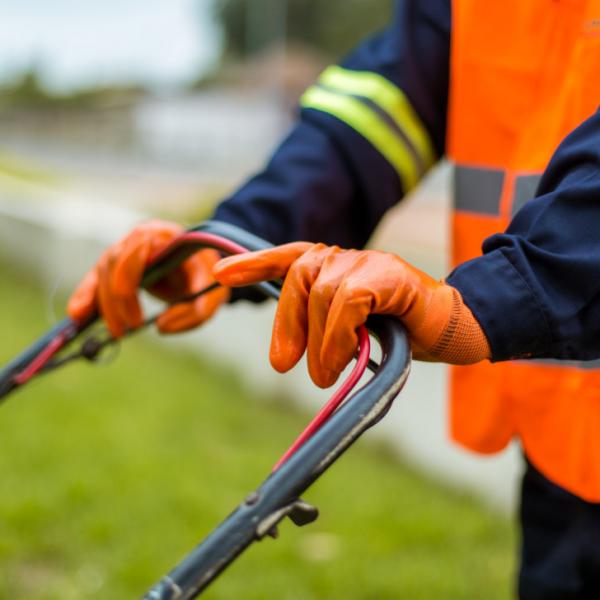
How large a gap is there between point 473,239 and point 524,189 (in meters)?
0.20

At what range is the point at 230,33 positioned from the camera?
44.1m

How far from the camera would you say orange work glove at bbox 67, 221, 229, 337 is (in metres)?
1.54

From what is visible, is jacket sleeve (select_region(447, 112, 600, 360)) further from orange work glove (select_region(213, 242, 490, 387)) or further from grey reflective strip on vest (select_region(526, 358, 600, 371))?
grey reflective strip on vest (select_region(526, 358, 600, 371))

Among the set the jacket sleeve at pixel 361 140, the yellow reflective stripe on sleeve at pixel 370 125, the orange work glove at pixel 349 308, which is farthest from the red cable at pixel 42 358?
the yellow reflective stripe on sleeve at pixel 370 125

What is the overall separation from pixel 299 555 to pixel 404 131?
1.59 m

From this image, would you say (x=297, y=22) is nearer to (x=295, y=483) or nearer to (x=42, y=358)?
(x=42, y=358)

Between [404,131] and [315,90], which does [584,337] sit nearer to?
[404,131]

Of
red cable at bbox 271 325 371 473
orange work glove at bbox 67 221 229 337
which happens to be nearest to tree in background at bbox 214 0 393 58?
orange work glove at bbox 67 221 229 337

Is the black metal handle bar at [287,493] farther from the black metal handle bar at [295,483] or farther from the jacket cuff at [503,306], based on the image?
the jacket cuff at [503,306]

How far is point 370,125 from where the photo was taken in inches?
65.8

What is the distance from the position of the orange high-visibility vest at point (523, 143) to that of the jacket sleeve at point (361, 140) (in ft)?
0.40

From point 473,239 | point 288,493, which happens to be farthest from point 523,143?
point 288,493

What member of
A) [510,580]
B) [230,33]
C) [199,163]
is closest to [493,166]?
[510,580]

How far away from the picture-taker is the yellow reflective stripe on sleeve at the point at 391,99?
1.67 meters
